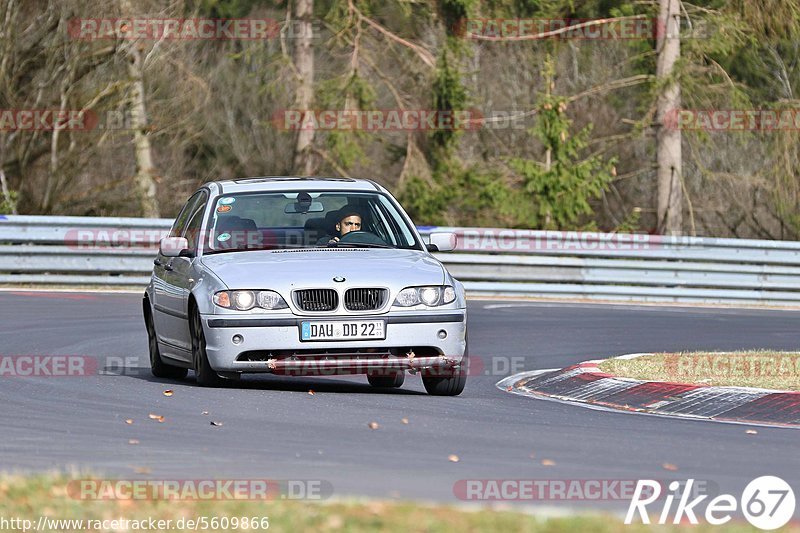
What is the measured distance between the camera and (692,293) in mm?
24516

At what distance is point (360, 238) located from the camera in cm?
1210

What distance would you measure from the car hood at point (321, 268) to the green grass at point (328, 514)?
4.29 meters

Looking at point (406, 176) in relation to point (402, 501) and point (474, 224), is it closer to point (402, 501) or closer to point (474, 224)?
point (474, 224)

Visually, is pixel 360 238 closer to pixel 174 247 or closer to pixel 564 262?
pixel 174 247

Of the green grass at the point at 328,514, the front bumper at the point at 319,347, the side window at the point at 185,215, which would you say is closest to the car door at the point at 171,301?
the side window at the point at 185,215

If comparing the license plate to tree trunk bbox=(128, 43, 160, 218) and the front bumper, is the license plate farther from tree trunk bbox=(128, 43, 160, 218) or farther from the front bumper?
tree trunk bbox=(128, 43, 160, 218)

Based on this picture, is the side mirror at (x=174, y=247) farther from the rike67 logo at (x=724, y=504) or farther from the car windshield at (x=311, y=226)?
the rike67 logo at (x=724, y=504)

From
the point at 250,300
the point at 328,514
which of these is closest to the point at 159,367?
the point at 250,300

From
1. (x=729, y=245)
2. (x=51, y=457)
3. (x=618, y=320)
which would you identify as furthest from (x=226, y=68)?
(x=51, y=457)

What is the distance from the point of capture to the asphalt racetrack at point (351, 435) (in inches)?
303

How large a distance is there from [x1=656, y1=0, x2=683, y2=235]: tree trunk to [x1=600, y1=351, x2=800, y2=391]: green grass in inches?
652

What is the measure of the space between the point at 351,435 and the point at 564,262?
15.7m

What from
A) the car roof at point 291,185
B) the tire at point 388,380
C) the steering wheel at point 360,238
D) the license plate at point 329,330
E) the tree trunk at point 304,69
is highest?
the tree trunk at point 304,69

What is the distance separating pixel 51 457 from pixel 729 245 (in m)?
18.1
